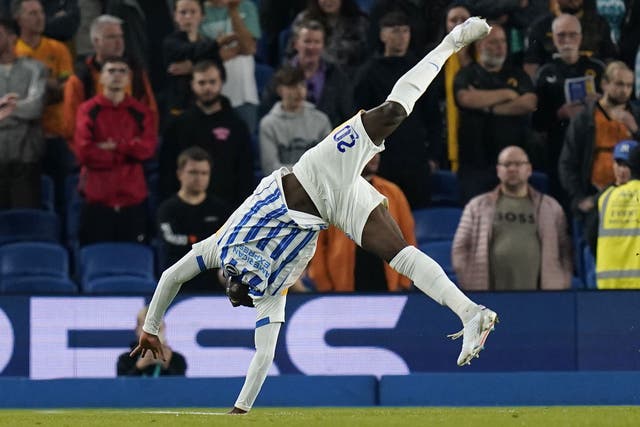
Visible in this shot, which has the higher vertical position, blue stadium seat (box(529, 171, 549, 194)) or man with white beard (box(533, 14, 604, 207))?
man with white beard (box(533, 14, 604, 207))

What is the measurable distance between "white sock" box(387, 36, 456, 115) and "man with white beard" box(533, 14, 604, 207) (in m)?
5.82

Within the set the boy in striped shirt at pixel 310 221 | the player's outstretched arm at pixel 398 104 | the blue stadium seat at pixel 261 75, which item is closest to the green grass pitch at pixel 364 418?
the boy in striped shirt at pixel 310 221

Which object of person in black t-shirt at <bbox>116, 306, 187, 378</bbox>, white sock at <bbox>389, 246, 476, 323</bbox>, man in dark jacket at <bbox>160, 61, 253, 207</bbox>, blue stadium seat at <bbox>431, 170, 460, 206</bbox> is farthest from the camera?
blue stadium seat at <bbox>431, 170, 460, 206</bbox>

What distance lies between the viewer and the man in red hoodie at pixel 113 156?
1553 cm

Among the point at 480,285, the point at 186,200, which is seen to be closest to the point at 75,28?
the point at 186,200

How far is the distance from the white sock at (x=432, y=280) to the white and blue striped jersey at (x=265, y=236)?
2.37ft

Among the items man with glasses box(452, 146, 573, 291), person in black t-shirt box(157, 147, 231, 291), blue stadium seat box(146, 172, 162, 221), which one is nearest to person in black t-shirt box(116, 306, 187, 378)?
person in black t-shirt box(157, 147, 231, 291)

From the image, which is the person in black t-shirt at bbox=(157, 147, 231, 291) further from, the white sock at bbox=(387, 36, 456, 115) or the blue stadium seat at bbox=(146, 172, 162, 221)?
the white sock at bbox=(387, 36, 456, 115)

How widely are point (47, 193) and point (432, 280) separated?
7414 millimetres

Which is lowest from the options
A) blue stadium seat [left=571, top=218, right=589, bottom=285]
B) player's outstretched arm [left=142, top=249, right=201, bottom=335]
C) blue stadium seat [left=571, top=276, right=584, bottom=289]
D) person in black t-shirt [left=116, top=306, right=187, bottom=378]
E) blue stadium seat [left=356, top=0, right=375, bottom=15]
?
person in black t-shirt [left=116, top=306, right=187, bottom=378]

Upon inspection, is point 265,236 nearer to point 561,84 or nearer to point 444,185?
point 444,185

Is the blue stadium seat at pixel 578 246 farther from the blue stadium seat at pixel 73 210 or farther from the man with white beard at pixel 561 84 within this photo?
the blue stadium seat at pixel 73 210

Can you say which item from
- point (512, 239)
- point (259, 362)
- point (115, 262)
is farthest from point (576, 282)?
point (259, 362)

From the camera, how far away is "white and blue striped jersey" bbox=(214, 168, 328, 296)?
10.5 meters
